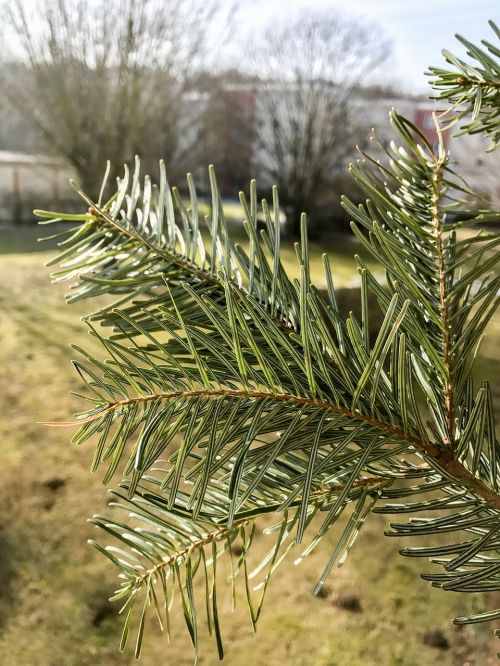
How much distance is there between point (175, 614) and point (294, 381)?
3.46 ft

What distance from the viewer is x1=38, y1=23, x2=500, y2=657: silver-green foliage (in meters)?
0.24

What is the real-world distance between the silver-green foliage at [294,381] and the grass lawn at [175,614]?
87 centimetres

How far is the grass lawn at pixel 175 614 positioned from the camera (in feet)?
3.48

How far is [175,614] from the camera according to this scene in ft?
3.77

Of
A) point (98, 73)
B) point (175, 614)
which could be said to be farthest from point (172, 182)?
point (175, 614)

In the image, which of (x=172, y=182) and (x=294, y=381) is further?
(x=172, y=182)

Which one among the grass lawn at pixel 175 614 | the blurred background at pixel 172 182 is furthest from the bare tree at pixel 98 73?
the grass lawn at pixel 175 614

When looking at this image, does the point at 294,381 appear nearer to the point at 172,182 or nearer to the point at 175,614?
the point at 175,614

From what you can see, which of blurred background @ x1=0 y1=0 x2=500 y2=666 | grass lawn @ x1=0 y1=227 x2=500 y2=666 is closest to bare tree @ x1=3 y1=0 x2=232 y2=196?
blurred background @ x1=0 y1=0 x2=500 y2=666

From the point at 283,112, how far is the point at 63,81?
9.89 ft

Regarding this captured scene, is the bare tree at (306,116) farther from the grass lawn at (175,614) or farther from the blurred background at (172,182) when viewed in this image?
the grass lawn at (175,614)

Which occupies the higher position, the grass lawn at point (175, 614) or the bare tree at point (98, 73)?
the bare tree at point (98, 73)

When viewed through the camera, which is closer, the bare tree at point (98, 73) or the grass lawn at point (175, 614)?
the grass lawn at point (175, 614)

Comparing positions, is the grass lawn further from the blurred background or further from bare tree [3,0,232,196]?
bare tree [3,0,232,196]
